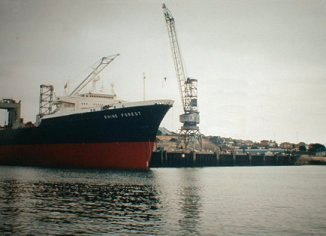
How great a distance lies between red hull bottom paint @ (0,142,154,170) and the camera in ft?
169

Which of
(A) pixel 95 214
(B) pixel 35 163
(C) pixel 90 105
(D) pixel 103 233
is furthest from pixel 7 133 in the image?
(D) pixel 103 233

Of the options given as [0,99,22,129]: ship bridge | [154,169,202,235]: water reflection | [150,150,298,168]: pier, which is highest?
[0,99,22,129]: ship bridge

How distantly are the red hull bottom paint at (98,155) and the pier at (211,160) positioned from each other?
3640cm

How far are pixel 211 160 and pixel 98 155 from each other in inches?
2464

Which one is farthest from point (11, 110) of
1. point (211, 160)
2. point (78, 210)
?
point (78, 210)

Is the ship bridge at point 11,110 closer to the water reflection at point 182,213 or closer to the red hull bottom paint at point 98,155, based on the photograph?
the red hull bottom paint at point 98,155

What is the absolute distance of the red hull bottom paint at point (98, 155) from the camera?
5159cm

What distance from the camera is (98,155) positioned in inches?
2074

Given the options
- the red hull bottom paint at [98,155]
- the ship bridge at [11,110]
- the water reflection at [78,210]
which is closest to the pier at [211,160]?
the ship bridge at [11,110]

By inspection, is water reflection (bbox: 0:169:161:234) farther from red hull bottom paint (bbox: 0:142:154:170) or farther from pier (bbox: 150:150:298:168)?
pier (bbox: 150:150:298:168)

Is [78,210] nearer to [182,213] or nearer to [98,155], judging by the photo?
[182,213]

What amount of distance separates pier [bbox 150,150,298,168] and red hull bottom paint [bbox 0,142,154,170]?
3640cm

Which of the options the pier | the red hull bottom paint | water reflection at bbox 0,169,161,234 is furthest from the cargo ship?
the pier

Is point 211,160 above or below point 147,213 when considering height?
above
